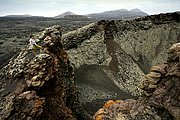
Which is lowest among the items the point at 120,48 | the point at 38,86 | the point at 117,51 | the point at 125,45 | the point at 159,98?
the point at 117,51

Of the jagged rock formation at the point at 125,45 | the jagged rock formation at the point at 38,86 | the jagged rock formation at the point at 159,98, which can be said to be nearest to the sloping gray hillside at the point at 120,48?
the jagged rock formation at the point at 125,45

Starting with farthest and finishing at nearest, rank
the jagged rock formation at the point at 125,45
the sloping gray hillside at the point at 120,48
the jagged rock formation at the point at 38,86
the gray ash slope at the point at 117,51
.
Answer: the jagged rock formation at the point at 125,45 < the sloping gray hillside at the point at 120,48 < the gray ash slope at the point at 117,51 < the jagged rock formation at the point at 38,86

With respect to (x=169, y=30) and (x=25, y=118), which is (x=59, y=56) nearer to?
(x=25, y=118)

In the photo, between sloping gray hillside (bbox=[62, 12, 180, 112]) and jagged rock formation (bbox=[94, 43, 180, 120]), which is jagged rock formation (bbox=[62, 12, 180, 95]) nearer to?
sloping gray hillside (bbox=[62, 12, 180, 112])

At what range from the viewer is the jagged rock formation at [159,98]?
19641 mm

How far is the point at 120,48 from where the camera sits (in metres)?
55.1

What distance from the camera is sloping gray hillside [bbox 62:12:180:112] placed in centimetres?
4670

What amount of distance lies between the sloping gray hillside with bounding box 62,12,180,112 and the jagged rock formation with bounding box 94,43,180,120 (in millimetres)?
17491

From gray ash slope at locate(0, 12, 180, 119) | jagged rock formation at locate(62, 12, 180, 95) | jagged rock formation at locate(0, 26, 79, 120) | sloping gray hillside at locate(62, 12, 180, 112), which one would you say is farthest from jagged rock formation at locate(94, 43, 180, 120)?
jagged rock formation at locate(62, 12, 180, 95)

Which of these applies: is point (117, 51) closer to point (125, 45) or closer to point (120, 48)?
point (120, 48)

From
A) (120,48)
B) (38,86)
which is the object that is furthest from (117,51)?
(38,86)

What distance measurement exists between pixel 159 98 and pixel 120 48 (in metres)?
34.7

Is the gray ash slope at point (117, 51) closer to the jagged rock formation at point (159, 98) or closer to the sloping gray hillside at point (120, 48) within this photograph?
the sloping gray hillside at point (120, 48)

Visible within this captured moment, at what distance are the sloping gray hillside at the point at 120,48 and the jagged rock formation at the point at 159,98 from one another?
17.5 metres
